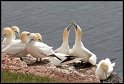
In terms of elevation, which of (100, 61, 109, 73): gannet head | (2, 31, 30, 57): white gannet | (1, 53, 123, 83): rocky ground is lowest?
(100, 61, 109, 73): gannet head

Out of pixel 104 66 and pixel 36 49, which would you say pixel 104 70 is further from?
pixel 36 49

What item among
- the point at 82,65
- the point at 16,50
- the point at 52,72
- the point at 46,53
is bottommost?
the point at 82,65

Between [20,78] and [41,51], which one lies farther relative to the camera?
[41,51]

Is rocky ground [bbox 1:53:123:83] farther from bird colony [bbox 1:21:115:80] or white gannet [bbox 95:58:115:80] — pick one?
bird colony [bbox 1:21:115:80]

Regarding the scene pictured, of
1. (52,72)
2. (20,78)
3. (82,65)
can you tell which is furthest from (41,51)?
(20,78)

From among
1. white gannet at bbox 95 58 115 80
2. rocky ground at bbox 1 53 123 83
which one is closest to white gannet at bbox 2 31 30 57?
rocky ground at bbox 1 53 123 83

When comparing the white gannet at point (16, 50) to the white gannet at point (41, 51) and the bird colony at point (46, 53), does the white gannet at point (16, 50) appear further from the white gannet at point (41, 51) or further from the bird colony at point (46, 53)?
the white gannet at point (41, 51)

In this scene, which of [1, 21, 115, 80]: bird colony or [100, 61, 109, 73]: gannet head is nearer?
[1, 21, 115, 80]: bird colony

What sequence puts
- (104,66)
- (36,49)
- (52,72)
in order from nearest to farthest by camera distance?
(52,72) < (36,49) < (104,66)

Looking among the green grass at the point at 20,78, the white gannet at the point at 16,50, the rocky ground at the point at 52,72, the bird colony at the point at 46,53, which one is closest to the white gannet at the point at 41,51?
the bird colony at the point at 46,53

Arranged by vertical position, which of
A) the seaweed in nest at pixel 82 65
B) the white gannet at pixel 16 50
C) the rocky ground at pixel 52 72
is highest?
the white gannet at pixel 16 50

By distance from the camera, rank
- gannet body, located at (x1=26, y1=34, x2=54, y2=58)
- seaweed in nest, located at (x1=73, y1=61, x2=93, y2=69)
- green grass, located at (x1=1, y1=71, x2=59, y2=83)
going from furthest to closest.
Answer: seaweed in nest, located at (x1=73, y1=61, x2=93, y2=69) < gannet body, located at (x1=26, y1=34, x2=54, y2=58) < green grass, located at (x1=1, y1=71, x2=59, y2=83)

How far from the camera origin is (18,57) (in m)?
16.6

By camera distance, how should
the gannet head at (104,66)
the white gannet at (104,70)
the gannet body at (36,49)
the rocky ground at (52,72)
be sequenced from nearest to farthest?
the rocky ground at (52,72), the white gannet at (104,70), the gannet body at (36,49), the gannet head at (104,66)
